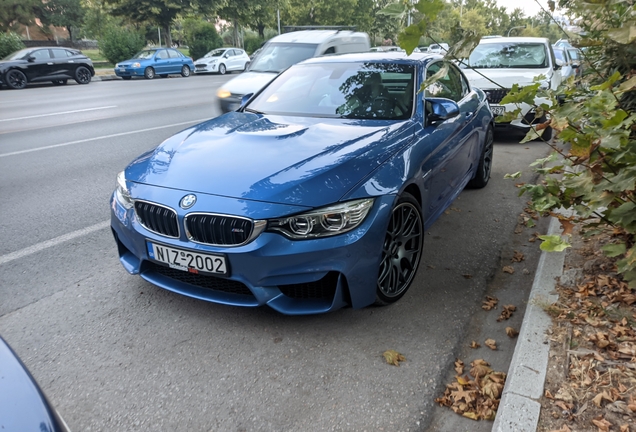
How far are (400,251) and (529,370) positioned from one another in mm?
1170

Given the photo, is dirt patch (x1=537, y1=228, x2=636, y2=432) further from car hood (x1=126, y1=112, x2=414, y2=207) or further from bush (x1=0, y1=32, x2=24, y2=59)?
bush (x1=0, y1=32, x2=24, y2=59)

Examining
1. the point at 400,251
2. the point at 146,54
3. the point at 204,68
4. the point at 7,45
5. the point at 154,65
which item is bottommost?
the point at 204,68

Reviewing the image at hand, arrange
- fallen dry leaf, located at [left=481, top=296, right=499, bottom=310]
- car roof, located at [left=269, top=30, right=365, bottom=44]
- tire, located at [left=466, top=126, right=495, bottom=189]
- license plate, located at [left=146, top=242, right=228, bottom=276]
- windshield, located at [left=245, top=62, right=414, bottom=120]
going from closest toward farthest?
license plate, located at [left=146, top=242, right=228, bottom=276] → fallen dry leaf, located at [left=481, top=296, right=499, bottom=310] → windshield, located at [left=245, top=62, right=414, bottom=120] → tire, located at [left=466, top=126, right=495, bottom=189] → car roof, located at [left=269, top=30, right=365, bottom=44]

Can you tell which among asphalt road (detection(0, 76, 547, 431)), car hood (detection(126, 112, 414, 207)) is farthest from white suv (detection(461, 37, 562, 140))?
car hood (detection(126, 112, 414, 207))

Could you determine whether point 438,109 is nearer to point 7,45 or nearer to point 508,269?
point 508,269

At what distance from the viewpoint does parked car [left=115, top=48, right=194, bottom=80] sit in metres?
25.0

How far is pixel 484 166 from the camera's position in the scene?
244 inches

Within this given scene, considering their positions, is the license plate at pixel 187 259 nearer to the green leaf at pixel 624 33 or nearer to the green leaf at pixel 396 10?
the green leaf at pixel 396 10

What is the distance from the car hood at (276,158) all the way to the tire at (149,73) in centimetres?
2328

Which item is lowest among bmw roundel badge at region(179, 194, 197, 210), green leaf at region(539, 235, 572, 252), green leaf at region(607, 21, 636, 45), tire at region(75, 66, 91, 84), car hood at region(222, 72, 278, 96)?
tire at region(75, 66, 91, 84)

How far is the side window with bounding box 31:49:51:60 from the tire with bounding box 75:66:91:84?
4.61 ft

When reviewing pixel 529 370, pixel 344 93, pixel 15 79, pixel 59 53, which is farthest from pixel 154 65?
pixel 529 370

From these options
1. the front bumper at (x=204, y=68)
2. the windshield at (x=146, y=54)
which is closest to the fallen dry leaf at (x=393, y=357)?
the windshield at (x=146, y=54)

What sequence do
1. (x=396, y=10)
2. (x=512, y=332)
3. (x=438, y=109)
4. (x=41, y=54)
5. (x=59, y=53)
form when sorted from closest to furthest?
1. (x=396, y=10)
2. (x=512, y=332)
3. (x=438, y=109)
4. (x=41, y=54)
5. (x=59, y=53)
